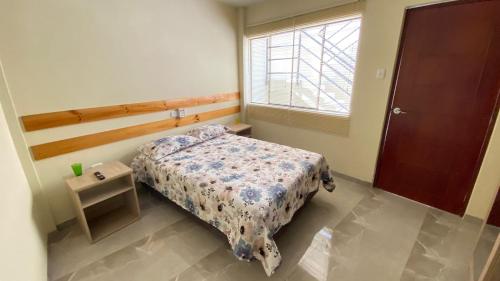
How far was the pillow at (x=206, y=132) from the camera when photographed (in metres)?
2.91

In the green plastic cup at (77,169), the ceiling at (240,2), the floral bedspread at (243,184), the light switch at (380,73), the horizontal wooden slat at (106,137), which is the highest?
the ceiling at (240,2)

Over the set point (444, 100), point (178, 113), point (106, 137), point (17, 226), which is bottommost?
point (17, 226)

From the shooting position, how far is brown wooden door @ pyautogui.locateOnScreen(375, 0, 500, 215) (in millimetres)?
1847

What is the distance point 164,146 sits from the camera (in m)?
2.45

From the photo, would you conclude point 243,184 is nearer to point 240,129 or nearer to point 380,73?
point 240,129

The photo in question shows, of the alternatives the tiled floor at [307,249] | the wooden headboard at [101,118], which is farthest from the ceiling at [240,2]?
the tiled floor at [307,249]

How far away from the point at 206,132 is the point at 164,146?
67 centimetres

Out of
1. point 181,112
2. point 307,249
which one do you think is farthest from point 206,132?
point 307,249

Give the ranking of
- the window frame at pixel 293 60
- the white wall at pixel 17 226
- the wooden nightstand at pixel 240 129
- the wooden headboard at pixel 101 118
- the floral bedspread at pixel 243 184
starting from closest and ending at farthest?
the white wall at pixel 17 226, the floral bedspread at pixel 243 184, the wooden headboard at pixel 101 118, the window frame at pixel 293 60, the wooden nightstand at pixel 240 129

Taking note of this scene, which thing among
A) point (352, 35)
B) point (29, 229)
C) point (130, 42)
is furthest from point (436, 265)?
point (130, 42)

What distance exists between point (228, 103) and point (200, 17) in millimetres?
1297

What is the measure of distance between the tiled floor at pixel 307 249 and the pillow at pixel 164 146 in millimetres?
615

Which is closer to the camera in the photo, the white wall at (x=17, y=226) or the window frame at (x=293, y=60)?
the white wall at (x=17, y=226)

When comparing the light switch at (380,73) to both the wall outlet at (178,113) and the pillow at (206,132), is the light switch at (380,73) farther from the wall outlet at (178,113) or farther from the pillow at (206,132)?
the wall outlet at (178,113)
